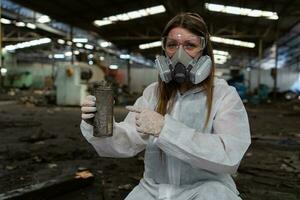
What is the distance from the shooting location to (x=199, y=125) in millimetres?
1989

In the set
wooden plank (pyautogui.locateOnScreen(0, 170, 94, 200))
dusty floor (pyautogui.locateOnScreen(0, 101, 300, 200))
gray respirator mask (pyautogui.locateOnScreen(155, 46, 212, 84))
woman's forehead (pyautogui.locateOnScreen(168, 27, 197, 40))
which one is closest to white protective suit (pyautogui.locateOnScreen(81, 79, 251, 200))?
gray respirator mask (pyautogui.locateOnScreen(155, 46, 212, 84))

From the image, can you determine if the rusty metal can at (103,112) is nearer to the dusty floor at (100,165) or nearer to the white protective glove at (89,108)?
the white protective glove at (89,108)

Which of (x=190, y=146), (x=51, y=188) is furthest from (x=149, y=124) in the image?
(x=51, y=188)

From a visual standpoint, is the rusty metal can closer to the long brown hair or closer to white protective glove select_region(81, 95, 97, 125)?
white protective glove select_region(81, 95, 97, 125)

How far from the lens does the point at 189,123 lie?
2.00m

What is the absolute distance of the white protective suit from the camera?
1747mm

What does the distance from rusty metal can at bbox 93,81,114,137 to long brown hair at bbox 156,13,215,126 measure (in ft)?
0.95

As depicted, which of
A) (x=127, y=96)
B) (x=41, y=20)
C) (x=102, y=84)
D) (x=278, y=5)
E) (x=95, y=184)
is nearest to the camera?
(x=102, y=84)

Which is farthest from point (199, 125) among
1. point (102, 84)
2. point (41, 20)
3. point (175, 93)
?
point (41, 20)

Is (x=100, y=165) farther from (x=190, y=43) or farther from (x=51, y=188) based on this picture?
(x=190, y=43)

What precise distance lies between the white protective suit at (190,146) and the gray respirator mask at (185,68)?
10 cm

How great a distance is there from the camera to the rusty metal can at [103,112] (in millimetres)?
1865

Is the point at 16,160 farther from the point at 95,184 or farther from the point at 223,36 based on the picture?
the point at 223,36

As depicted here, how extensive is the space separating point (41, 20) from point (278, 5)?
927cm
